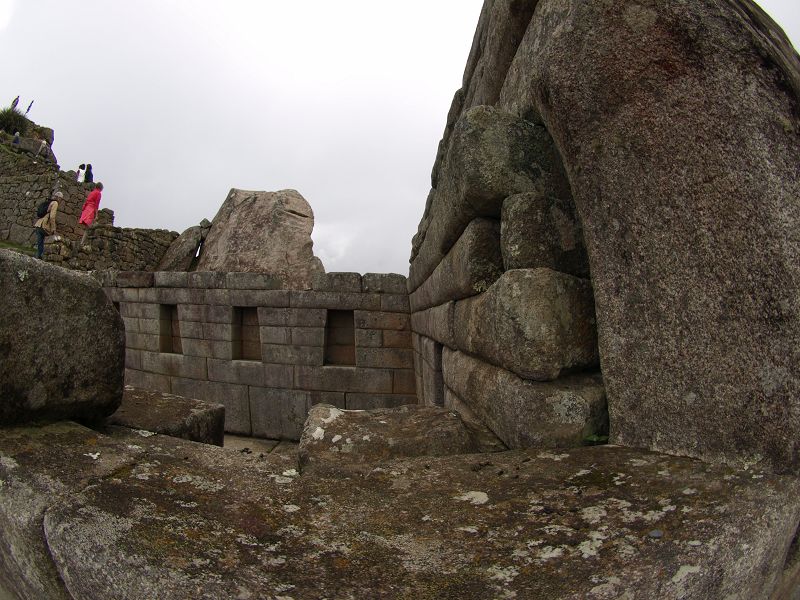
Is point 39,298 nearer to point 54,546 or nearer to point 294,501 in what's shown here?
point 54,546

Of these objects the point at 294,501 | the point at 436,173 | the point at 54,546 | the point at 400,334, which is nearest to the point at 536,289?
the point at 294,501

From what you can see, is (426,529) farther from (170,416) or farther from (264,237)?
(264,237)

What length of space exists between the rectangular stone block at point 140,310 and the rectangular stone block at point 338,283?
116 inches

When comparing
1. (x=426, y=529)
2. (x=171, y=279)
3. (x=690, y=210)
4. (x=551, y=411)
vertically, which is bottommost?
(x=426, y=529)

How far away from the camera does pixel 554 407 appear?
1810 mm

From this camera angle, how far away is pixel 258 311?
8.02m

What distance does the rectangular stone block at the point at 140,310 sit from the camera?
28.8ft

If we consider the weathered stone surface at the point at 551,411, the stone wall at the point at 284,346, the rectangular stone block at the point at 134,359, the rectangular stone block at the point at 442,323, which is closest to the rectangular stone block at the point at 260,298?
the stone wall at the point at 284,346

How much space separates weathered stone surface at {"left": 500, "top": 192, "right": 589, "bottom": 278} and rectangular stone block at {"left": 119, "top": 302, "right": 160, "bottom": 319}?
8046 mm

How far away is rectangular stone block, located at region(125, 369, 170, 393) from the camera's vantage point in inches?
342

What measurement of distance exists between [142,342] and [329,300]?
11.8 feet

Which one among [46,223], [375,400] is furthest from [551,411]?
[46,223]

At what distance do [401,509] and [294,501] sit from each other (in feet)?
1.02

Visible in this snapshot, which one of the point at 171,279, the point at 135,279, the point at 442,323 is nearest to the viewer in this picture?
the point at 442,323
